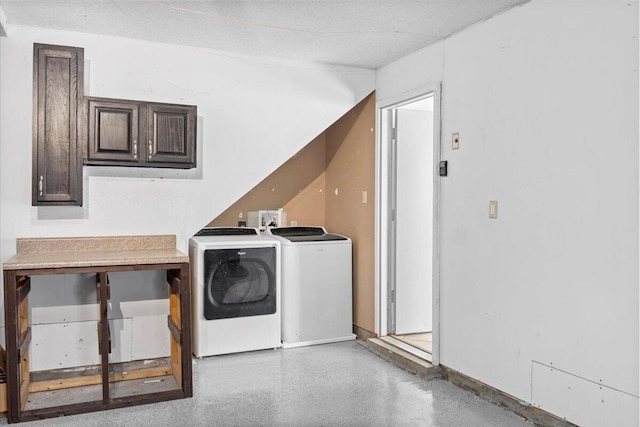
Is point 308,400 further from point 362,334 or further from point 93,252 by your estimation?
point 93,252

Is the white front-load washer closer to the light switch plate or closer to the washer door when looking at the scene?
the washer door

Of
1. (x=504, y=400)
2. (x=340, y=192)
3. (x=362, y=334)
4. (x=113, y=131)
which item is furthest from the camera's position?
(x=340, y=192)

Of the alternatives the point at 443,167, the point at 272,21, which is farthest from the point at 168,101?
the point at 443,167

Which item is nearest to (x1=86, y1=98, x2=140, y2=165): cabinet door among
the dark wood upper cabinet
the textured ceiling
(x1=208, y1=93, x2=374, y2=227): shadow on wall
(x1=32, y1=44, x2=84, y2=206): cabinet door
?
the dark wood upper cabinet

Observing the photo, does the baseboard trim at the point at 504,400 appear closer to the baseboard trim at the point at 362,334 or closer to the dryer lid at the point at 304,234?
the baseboard trim at the point at 362,334

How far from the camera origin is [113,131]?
3402mm

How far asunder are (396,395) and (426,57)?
238 cm

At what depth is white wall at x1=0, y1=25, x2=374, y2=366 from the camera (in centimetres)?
337

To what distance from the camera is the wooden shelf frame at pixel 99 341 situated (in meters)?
2.78

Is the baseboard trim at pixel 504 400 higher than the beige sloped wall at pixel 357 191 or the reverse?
the reverse

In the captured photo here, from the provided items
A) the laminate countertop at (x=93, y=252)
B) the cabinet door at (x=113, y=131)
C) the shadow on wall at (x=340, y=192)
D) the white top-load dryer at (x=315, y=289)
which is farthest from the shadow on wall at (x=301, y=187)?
the cabinet door at (x=113, y=131)

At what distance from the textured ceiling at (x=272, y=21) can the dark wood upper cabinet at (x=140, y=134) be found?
510 mm

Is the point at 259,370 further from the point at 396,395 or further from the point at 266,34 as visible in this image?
the point at 266,34

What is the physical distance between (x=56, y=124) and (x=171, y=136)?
73cm
